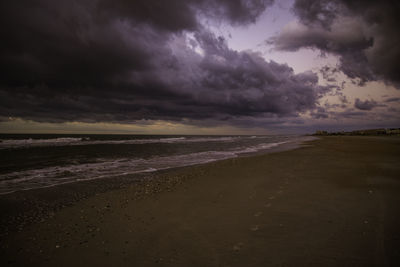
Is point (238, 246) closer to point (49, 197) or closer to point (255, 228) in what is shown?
point (255, 228)

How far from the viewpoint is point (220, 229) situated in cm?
459

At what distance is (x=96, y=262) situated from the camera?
141 inches

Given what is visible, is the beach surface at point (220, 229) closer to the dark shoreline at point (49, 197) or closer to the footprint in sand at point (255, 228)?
the footprint in sand at point (255, 228)

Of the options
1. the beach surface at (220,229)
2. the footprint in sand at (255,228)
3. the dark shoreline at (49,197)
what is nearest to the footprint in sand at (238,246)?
Answer: the beach surface at (220,229)

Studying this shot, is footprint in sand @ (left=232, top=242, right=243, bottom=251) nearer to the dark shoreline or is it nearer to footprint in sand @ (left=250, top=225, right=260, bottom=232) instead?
footprint in sand @ (left=250, top=225, right=260, bottom=232)

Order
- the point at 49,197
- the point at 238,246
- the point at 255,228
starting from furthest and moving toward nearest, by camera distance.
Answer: the point at 49,197
the point at 255,228
the point at 238,246

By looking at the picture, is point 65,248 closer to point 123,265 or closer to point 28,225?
point 123,265

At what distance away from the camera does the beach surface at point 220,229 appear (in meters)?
3.56

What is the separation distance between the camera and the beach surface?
356cm

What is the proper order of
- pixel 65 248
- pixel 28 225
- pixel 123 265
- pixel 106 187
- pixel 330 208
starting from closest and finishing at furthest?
pixel 123 265 < pixel 65 248 < pixel 28 225 < pixel 330 208 < pixel 106 187

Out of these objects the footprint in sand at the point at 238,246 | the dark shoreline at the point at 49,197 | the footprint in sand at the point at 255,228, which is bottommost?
the dark shoreline at the point at 49,197

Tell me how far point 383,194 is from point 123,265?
823 centimetres

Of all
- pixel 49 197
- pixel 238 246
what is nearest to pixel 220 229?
pixel 238 246

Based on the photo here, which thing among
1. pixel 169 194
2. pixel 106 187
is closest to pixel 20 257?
pixel 169 194
